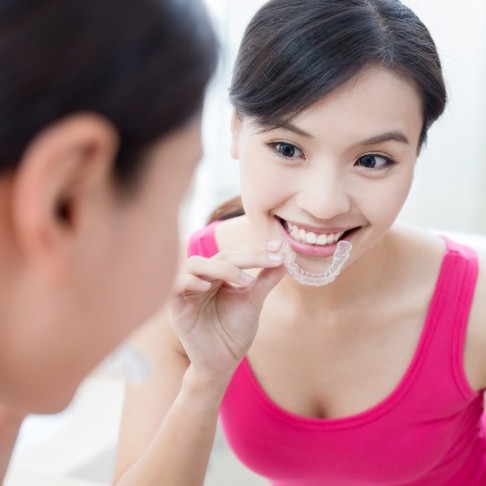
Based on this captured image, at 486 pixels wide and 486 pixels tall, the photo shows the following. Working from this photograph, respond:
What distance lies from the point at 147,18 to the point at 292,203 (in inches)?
26.2

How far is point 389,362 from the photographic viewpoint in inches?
55.3

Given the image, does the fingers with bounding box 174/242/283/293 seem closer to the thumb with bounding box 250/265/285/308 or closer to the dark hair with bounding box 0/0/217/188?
the thumb with bounding box 250/265/285/308

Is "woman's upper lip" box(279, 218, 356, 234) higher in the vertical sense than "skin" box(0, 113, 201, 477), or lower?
lower

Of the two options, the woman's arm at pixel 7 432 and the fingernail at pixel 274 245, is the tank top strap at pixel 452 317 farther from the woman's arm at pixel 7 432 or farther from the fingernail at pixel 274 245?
the woman's arm at pixel 7 432

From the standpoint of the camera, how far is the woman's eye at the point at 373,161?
117cm

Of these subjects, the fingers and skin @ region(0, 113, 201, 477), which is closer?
skin @ region(0, 113, 201, 477)

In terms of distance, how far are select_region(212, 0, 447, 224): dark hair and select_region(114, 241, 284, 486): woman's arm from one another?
8.7 inches

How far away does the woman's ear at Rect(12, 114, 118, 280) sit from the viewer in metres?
0.51

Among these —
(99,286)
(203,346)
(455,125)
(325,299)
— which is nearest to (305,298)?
(325,299)

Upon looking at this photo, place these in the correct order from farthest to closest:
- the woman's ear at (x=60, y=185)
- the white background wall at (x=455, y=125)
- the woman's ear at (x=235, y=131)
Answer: the white background wall at (x=455, y=125) < the woman's ear at (x=235, y=131) < the woman's ear at (x=60, y=185)

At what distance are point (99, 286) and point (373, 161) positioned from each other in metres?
0.67

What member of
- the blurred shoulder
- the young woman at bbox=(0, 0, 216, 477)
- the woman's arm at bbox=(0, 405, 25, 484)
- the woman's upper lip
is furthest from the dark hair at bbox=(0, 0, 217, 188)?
the blurred shoulder

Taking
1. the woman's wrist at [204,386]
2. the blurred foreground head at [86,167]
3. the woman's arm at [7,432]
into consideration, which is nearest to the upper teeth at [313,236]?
the woman's wrist at [204,386]

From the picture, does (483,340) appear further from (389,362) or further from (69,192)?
(69,192)
